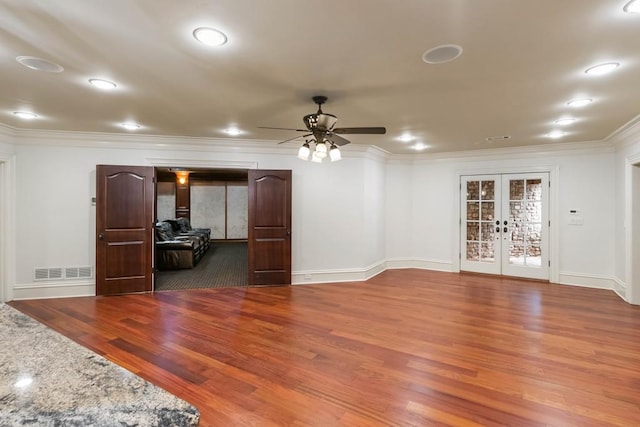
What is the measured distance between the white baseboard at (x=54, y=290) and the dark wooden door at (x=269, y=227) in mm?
2468

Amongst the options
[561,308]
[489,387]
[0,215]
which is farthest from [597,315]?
[0,215]

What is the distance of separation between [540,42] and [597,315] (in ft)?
12.0

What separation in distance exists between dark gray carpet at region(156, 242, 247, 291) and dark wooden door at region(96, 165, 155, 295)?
521 mm

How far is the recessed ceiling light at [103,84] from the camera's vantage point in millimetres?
2775

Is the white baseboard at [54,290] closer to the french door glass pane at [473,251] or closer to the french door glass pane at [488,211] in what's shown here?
the french door glass pane at [473,251]

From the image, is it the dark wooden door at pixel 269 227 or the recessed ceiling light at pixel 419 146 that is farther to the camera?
the recessed ceiling light at pixel 419 146

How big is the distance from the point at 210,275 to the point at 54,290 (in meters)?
2.34

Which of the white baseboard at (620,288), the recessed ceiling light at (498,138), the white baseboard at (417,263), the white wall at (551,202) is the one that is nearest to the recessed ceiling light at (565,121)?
the recessed ceiling light at (498,138)

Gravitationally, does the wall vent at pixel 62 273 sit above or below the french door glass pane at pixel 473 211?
below

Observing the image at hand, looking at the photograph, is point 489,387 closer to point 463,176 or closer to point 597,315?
point 597,315

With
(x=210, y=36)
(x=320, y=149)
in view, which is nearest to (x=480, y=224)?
(x=320, y=149)

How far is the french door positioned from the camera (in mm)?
5719

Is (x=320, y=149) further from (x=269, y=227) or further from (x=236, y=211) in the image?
(x=236, y=211)

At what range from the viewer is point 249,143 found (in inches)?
208
